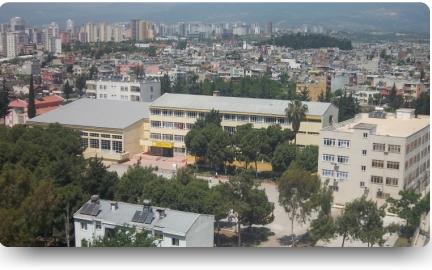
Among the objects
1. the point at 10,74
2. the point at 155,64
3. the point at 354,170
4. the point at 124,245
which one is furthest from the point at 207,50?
the point at 124,245

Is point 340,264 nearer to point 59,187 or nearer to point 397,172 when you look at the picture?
point 397,172

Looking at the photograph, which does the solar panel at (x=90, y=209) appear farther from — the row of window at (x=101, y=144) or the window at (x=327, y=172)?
the window at (x=327, y=172)

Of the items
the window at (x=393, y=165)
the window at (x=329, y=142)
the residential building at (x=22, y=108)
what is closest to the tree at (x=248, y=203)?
the window at (x=329, y=142)

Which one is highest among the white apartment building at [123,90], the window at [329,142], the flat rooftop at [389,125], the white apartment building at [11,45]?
the white apartment building at [11,45]

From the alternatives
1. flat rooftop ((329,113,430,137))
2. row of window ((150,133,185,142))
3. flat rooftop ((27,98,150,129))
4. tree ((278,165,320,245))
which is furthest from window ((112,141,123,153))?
flat rooftop ((329,113,430,137))

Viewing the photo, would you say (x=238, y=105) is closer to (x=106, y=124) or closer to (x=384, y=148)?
(x=106, y=124)

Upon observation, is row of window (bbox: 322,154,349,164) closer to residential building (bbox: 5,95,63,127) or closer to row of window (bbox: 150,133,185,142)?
row of window (bbox: 150,133,185,142)

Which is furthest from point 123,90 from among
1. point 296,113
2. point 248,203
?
point 248,203

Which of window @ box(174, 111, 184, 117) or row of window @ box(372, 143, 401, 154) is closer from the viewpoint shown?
row of window @ box(372, 143, 401, 154)
